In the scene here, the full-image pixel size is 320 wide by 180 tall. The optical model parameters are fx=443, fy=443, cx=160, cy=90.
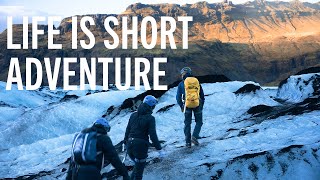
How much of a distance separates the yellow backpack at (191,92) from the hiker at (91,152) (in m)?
4.97

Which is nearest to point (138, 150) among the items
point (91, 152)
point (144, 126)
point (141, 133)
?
point (141, 133)

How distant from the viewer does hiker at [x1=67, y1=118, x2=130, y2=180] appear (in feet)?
21.9

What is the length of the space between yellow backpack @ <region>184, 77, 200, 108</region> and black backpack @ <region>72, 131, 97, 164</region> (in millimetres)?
5242

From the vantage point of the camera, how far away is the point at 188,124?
12.0m

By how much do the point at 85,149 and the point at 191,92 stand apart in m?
5.42

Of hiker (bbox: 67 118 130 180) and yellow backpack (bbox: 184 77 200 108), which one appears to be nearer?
hiker (bbox: 67 118 130 180)

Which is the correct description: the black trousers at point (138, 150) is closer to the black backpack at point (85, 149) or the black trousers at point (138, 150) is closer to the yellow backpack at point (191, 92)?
the black backpack at point (85, 149)

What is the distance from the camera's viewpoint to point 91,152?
22.0ft

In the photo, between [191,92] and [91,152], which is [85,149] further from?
[191,92]

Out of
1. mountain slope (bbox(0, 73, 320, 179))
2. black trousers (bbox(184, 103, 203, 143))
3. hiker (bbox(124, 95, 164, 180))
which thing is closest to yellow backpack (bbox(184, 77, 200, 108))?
black trousers (bbox(184, 103, 203, 143))

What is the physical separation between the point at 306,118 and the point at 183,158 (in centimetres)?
475

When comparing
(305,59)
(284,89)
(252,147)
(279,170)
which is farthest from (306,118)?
(305,59)

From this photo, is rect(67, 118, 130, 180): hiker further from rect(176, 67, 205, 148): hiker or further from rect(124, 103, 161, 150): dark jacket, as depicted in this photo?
rect(176, 67, 205, 148): hiker

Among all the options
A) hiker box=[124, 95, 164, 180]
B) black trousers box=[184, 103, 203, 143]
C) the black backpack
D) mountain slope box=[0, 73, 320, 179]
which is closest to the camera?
the black backpack
